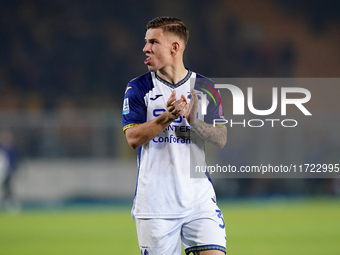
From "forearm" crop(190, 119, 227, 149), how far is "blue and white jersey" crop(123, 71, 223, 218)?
11 centimetres

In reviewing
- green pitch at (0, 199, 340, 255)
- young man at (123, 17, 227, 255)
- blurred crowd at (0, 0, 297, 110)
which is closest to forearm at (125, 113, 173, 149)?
young man at (123, 17, 227, 255)

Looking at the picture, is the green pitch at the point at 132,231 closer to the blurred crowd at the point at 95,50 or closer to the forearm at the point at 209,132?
the forearm at the point at 209,132

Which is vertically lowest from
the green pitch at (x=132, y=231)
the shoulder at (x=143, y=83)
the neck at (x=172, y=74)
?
the green pitch at (x=132, y=231)

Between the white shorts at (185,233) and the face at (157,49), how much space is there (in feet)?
3.29

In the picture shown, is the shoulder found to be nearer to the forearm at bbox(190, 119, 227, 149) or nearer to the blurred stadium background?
the forearm at bbox(190, 119, 227, 149)

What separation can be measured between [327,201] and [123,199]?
5.91 metres

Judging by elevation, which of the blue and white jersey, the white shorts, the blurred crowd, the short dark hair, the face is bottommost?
the white shorts

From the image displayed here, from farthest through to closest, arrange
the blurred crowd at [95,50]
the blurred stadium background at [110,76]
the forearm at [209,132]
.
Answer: the blurred crowd at [95,50] < the blurred stadium background at [110,76] < the forearm at [209,132]

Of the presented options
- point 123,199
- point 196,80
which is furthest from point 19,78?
point 196,80

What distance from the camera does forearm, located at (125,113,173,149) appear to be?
263 cm

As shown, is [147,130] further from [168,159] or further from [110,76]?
[110,76]

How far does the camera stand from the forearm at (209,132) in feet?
9.04

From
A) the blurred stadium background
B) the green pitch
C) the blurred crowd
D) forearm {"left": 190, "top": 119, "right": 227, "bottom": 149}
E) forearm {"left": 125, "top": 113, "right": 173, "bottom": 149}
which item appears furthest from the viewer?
the blurred crowd

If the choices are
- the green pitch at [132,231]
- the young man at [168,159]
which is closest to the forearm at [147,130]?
the young man at [168,159]
